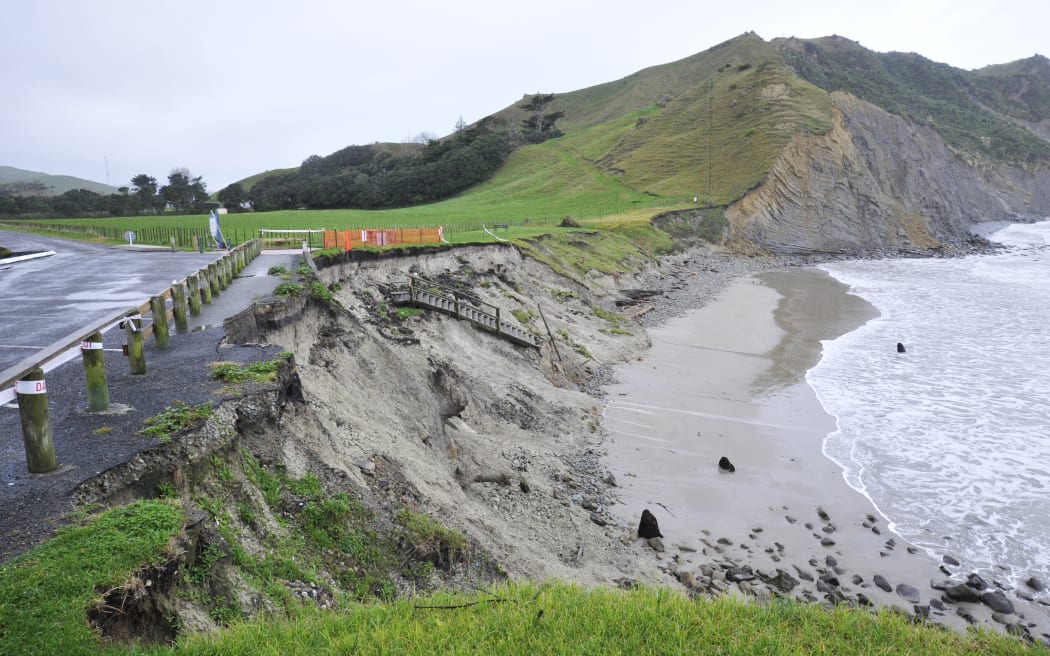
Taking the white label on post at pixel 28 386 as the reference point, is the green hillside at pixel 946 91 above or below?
above

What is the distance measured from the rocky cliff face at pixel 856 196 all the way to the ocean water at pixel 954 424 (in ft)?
113

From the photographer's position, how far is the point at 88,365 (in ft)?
22.9

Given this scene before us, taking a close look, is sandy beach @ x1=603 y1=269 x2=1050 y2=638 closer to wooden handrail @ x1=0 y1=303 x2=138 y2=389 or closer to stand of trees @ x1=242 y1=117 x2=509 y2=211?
wooden handrail @ x1=0 y1=303 x2=138 y2=389

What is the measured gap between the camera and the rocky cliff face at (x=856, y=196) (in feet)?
219

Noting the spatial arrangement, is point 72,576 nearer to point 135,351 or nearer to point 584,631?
point 584,631

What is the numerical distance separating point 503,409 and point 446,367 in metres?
1.89

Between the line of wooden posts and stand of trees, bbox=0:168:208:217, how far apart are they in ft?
190

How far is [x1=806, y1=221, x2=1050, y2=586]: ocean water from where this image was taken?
1141cm

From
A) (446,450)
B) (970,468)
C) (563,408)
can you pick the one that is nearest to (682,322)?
(563,408)

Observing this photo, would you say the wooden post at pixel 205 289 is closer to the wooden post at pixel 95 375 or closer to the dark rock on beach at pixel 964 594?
the wooden post at pixel 95 375

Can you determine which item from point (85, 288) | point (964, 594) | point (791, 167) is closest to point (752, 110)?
point (791, 167)

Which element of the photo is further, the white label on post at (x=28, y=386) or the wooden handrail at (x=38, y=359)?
the wooden handrail at (x=38, y=359)

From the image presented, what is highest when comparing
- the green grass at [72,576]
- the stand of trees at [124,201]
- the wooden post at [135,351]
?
the stand of trees at [124,201]

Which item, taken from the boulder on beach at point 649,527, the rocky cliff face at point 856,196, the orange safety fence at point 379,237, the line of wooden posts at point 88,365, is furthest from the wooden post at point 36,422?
the rocky cliff face at point 856,196
